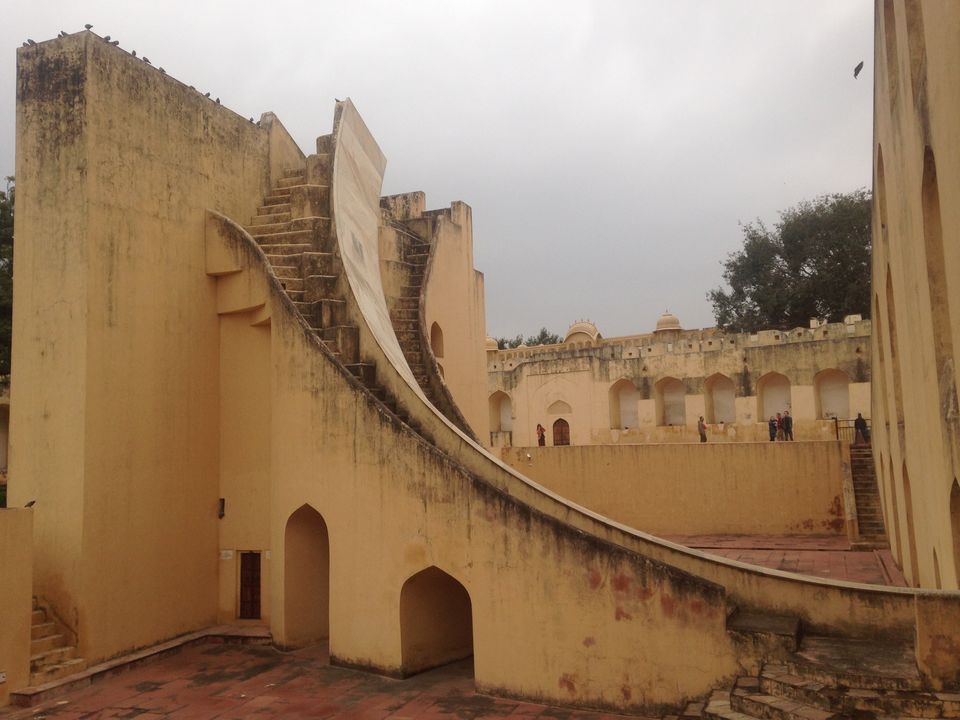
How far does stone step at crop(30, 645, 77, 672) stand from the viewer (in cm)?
784

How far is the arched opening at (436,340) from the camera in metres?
14.5

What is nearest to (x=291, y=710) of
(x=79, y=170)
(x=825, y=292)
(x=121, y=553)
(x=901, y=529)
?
(x=121, y=553)

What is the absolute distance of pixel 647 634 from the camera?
685 cm

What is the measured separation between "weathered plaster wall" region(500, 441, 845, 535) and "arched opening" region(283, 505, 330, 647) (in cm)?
775

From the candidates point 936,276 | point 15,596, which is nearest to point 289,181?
point 15,596

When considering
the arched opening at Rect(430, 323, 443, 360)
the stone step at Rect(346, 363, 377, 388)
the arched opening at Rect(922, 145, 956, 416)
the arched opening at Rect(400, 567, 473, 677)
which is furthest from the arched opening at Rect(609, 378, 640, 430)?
the arched opening at Rect(922, 145, 956, 416)

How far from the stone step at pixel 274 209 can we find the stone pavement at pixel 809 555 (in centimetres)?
808

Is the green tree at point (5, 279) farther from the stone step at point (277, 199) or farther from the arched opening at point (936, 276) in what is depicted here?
the arched opening at point (936, 276)

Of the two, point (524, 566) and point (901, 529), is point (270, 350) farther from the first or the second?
point (901, 529)

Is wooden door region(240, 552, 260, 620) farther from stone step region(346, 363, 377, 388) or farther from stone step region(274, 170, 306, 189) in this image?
stone step region(274, 170, 306, 189)

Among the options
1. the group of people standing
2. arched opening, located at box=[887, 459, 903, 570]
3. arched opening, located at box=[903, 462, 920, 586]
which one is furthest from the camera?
the group of people standing

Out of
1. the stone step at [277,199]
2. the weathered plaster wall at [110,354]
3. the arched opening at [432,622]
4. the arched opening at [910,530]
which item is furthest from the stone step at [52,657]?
the arched opening at [910,530]

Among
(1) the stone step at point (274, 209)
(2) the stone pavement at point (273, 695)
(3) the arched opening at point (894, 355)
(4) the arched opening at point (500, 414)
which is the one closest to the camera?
(2) the stone pavement at point (273, 695)

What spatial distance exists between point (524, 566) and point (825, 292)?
23870mm
